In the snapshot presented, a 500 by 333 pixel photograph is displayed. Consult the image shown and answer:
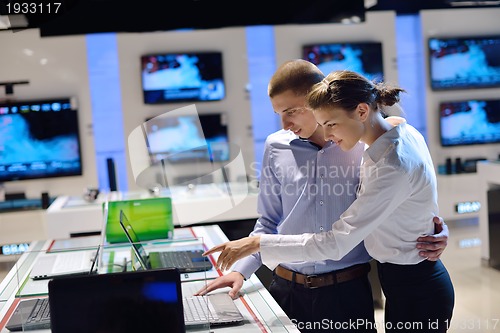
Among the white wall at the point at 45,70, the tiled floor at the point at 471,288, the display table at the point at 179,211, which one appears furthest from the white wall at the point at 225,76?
the tiled floor at the point at 471,288

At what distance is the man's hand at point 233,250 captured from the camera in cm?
Answer: 196

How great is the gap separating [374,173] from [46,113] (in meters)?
5.81

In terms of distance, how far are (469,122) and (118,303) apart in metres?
7.00

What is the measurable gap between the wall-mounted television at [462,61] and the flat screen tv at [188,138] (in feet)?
8.86

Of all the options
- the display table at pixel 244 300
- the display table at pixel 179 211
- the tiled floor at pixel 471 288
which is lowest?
the tiled floor at pixel 471 288

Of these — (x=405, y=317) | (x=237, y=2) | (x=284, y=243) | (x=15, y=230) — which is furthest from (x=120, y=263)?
(x=15, y=230)

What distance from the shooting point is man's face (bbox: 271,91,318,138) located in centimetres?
232

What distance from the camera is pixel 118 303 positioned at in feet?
Result: 5.20

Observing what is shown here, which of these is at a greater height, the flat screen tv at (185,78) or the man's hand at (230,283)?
the flat screen tv at (185,78)

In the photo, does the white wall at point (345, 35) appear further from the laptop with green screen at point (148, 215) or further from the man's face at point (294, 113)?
the man's face at point (294, 113)

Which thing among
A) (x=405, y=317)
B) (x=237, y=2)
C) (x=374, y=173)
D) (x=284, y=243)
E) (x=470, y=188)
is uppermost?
(x=237, y=2)

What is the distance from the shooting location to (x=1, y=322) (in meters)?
2.10

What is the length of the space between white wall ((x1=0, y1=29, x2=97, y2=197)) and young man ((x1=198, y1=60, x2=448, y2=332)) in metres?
5.23

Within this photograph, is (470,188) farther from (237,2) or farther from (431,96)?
(237,2)
